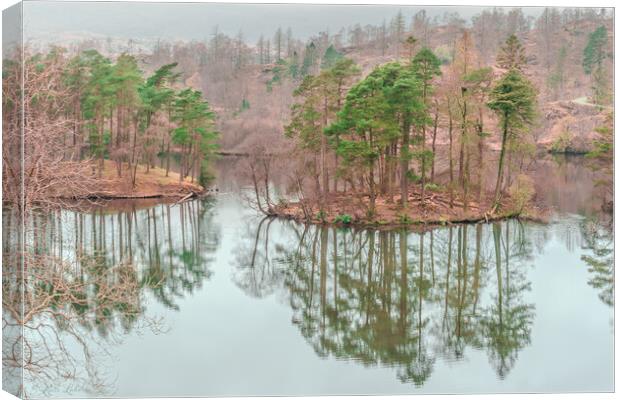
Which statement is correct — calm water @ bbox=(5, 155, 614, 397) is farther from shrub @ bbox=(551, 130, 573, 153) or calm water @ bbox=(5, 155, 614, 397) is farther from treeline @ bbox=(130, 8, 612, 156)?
treeline @ bbox=(130, 8, 612, 156)

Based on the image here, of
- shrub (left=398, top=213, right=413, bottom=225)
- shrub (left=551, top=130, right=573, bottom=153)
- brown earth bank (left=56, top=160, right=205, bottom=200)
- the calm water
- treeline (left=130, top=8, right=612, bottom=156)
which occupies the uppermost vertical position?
treeline (left=130, top=8, right=612, bottom=156)

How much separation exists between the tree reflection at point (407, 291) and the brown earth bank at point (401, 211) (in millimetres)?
282

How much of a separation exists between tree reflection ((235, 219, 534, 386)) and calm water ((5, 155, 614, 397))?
0.03m

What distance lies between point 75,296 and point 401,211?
902 centimetres

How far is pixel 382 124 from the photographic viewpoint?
1744 cm

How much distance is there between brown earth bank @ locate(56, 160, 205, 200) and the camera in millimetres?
12977

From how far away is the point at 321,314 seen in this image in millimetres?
10656

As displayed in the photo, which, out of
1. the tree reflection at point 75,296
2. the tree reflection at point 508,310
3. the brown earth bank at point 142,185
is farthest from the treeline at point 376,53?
the tree reflection at point 75,296

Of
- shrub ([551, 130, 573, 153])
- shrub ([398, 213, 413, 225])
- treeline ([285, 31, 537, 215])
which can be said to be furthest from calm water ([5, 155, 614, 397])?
shrub ([398, 213, 413, 225])

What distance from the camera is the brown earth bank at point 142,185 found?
42.6 feet

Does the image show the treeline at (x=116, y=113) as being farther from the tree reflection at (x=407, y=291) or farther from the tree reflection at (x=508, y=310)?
the tree reflection at (x=508, y=310)

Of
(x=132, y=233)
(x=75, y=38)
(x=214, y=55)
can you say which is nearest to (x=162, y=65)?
(x=214, y=55)

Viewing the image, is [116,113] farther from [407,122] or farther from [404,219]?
[404,219]

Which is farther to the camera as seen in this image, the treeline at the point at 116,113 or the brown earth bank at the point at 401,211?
the brown earth bank at the point at 401,211
